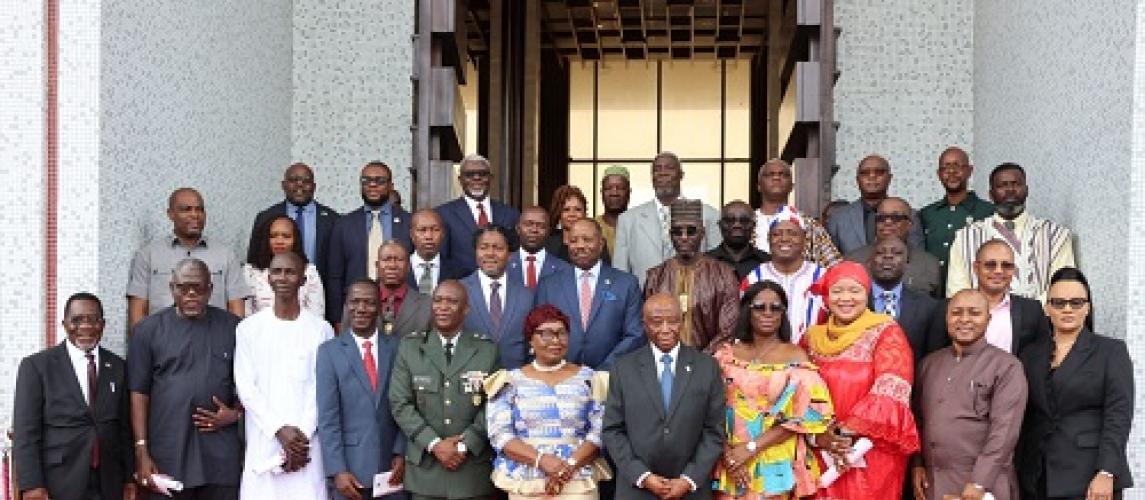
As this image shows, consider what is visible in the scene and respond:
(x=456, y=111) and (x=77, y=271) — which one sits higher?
(x=456, y=111)

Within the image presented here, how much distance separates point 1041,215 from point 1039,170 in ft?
1.04

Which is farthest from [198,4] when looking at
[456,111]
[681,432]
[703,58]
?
[703,58]

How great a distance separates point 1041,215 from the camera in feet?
29.0

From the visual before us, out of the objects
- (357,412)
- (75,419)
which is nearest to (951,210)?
(357,412)

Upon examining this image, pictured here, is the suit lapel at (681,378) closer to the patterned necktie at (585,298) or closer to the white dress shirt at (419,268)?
the patterned necktie at (585,298)

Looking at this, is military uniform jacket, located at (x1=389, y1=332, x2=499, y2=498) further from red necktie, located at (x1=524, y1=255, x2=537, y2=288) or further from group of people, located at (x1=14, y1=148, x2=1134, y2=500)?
red necktie, located at (x1=524, y1=255, x2=537, y2=288)

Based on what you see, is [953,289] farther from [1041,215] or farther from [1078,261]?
[1041,215]

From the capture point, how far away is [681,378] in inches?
266

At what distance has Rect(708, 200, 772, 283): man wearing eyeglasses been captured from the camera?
25.9 feet

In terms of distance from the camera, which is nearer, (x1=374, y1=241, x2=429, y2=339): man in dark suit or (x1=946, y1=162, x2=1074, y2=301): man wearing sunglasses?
(x1=374, y1=241, x2=429, y2=339): man in dark suit

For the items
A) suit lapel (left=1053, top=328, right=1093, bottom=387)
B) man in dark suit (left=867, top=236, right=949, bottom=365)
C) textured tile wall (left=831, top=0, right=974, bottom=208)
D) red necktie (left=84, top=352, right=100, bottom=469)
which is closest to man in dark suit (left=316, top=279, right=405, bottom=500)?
red necktie (left=84, top=352, right=100, bottom=469)

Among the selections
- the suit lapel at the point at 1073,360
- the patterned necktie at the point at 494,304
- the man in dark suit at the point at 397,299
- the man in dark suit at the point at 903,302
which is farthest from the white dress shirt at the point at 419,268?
the suit lapel at the point at 1073,360

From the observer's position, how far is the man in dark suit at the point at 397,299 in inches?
299

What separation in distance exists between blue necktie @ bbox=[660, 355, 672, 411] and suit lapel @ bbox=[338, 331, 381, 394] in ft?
4.76
